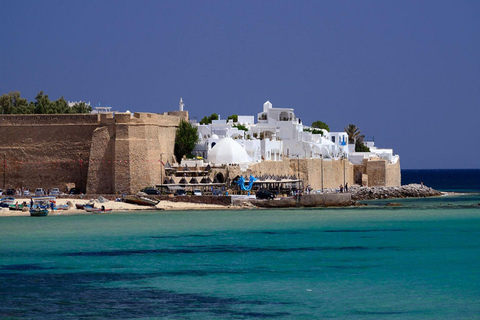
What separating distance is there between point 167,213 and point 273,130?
25.2 metres

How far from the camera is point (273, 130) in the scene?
67.5m

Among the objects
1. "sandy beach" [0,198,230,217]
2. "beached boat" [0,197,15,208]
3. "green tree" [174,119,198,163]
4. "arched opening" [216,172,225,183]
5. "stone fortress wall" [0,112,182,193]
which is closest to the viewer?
"beached boat" [0,197,15,208]

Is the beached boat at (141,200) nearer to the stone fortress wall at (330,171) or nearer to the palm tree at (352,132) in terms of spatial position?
the stone fortress wall at (330,171)

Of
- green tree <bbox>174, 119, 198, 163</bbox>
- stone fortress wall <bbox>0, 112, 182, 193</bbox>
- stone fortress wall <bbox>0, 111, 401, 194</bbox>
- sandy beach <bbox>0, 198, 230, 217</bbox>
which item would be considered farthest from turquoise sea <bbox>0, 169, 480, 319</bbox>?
green tree <bbox>174, 119, 198, 163</bbox>

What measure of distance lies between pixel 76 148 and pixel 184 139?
7524 millimetres

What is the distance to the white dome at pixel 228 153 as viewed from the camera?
56.2m

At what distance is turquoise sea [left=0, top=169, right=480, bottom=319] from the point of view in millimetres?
18031

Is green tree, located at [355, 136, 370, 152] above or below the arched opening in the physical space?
above

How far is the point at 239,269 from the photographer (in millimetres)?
23297

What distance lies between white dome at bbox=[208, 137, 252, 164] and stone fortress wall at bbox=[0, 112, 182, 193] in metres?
3.94

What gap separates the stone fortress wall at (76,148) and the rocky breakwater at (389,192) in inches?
607

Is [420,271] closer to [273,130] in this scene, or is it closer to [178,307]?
[178,307]

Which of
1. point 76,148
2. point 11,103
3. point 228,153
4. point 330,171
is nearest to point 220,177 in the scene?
point 228,153

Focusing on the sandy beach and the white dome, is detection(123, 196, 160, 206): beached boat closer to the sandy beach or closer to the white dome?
the sandy beach
